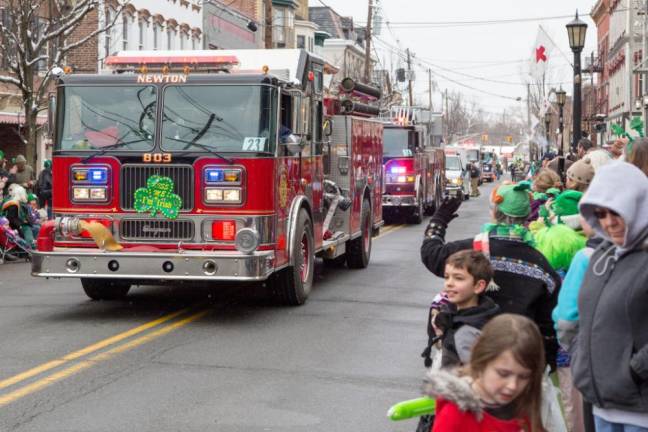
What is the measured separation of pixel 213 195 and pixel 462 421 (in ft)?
26.7

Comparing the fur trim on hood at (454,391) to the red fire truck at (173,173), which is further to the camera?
the red fire truck at (173,173)

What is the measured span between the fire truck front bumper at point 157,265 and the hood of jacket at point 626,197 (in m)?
7.31

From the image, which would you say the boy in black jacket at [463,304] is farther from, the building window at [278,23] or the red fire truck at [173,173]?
the building window at [278,23]

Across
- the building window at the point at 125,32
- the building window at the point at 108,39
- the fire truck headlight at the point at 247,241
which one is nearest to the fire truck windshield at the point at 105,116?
the fire truck headlight at the point at 247,241

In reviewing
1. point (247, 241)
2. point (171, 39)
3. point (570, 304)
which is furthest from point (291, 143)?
point (171, 39)

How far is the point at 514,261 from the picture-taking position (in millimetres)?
5652

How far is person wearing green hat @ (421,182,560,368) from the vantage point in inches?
220

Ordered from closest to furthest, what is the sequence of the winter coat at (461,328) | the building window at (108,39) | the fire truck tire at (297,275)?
the winter coat at (461,328) → the fire truck tire at (297,275) → the building window at (108,39)

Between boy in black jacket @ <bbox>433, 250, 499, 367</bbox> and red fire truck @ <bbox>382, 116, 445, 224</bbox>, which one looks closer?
boy in black jacket @ <bbox>433, 250, 499, 367</bbox>

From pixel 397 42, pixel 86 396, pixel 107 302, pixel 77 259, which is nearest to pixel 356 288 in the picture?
pixel 107 302

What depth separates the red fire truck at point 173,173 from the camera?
1165cm

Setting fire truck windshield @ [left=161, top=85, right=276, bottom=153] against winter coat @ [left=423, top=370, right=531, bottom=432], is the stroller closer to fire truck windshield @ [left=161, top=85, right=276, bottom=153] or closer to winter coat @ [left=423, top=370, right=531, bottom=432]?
fire truck windshield @ [left=161, top=85, right=276, bottom=153]

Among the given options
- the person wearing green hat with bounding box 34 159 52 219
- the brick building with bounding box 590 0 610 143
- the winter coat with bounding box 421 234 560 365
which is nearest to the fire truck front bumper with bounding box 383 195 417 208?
the person wearing green hat with bounding box 34 159 52 219

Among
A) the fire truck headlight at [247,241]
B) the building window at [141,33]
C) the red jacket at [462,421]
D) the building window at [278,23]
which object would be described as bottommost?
the red jacket at [462,421]
